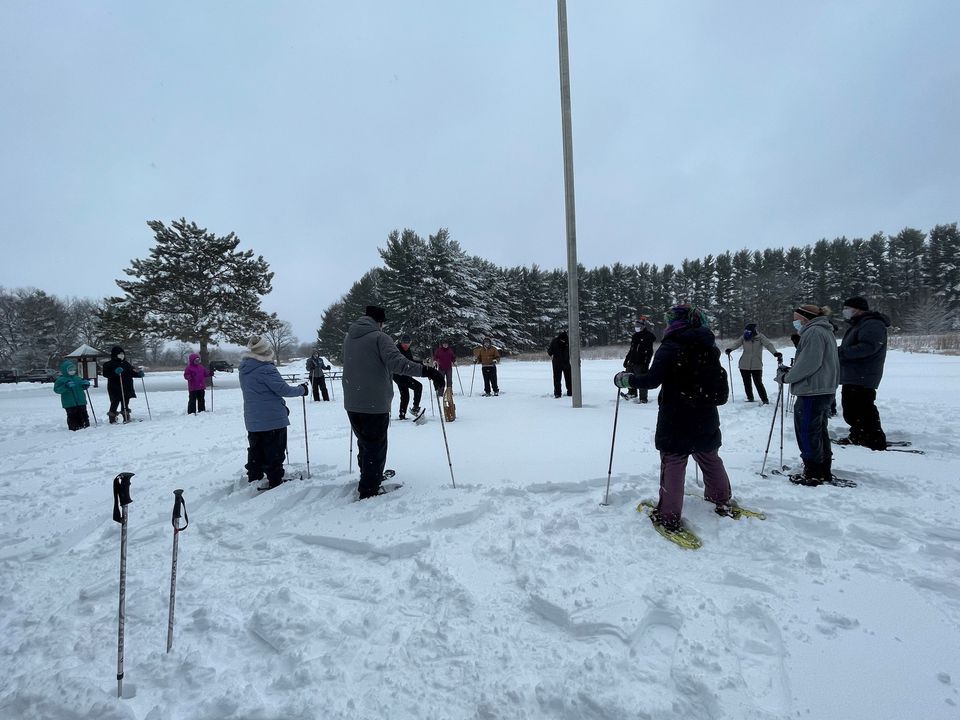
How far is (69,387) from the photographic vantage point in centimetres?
1009

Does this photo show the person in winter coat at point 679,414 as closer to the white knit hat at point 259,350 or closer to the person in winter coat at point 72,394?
the white knit hat at point 259,350

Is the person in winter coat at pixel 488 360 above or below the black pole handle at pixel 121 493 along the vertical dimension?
above

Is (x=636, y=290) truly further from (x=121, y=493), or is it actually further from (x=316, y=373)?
(x=121, y=493)

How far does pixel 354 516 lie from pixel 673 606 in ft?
9.13

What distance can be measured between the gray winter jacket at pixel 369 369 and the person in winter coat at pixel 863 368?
18.0ft

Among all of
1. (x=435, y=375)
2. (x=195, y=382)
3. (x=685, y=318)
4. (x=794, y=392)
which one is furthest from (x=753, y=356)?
(x=195, y=382)

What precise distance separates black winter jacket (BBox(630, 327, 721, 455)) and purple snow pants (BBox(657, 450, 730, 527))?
3.7 inches

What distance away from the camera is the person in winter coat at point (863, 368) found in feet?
17.3

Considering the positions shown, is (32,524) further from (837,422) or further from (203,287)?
(203,287)

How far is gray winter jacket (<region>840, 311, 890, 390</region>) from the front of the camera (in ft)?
17.2

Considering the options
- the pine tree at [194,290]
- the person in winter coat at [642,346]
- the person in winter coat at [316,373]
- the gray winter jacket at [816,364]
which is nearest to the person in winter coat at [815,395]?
the gray winter jacket at [816,364]

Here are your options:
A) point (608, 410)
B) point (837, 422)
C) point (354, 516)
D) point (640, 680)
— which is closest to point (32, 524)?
point (354, 516)

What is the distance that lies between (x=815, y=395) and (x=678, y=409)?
77.6 inches

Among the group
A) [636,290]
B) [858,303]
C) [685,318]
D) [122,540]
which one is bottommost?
[122,540]
